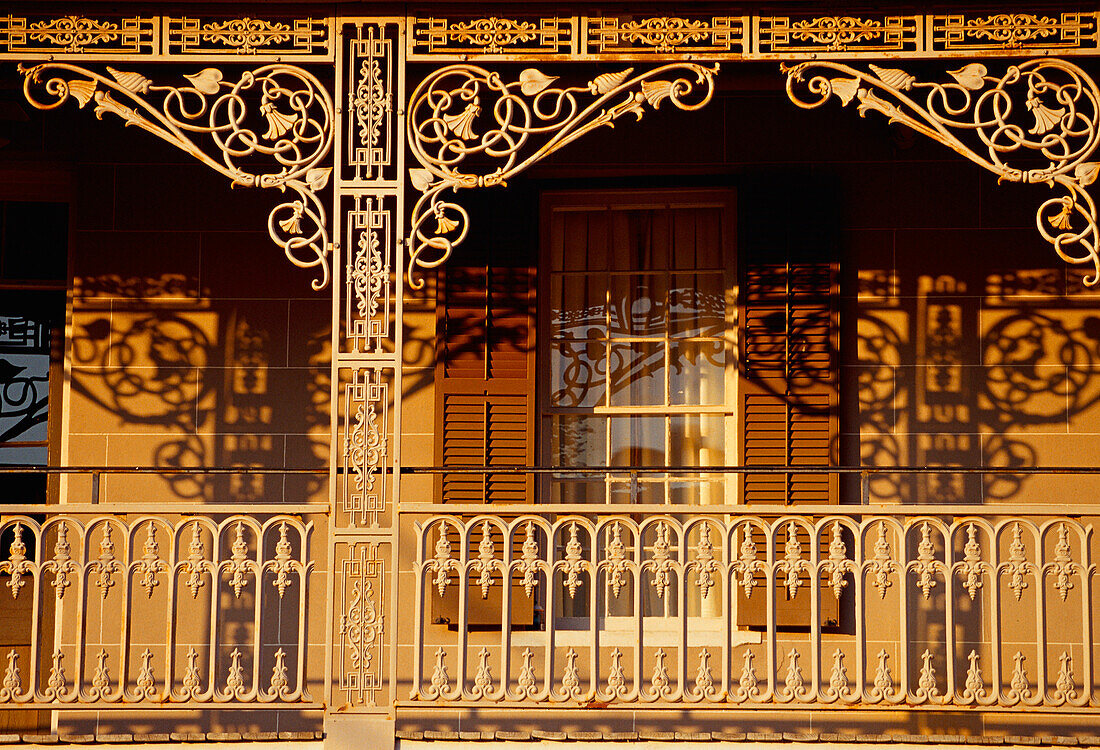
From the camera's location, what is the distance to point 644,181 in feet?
21.1

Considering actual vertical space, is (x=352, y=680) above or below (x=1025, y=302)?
below

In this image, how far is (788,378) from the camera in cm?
621

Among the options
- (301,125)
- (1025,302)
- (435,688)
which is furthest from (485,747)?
(1025,302)

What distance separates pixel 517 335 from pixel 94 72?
2624 millimetres

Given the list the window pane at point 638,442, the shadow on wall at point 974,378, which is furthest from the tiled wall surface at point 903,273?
the window pane at point 638,442

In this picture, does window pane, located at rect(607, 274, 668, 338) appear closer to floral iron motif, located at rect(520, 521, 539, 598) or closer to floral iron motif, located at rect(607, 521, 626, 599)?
floral iron motif, located at rect(607, 521, 626, 599)

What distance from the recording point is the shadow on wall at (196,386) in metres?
6.43

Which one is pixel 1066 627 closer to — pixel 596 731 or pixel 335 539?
pixel 596 731

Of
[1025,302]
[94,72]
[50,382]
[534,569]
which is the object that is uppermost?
[94,72]

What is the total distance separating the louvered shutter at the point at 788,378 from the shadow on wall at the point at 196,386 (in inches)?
100

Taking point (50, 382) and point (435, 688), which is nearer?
point (435, 688)

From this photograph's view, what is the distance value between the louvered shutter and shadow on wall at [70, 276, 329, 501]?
8.33 feet

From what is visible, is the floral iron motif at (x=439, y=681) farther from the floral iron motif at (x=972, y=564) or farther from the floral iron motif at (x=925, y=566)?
the floral iron motif at (x=972, y=564)

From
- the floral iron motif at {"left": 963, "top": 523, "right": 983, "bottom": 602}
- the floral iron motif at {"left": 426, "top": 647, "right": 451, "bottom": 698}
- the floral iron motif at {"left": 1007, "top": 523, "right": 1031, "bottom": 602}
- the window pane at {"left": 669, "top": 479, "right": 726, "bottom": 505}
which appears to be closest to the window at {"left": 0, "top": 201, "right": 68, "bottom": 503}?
the floral iron motif at {"left": 426, "top": 647, "right": 451, "bottom": 698}
